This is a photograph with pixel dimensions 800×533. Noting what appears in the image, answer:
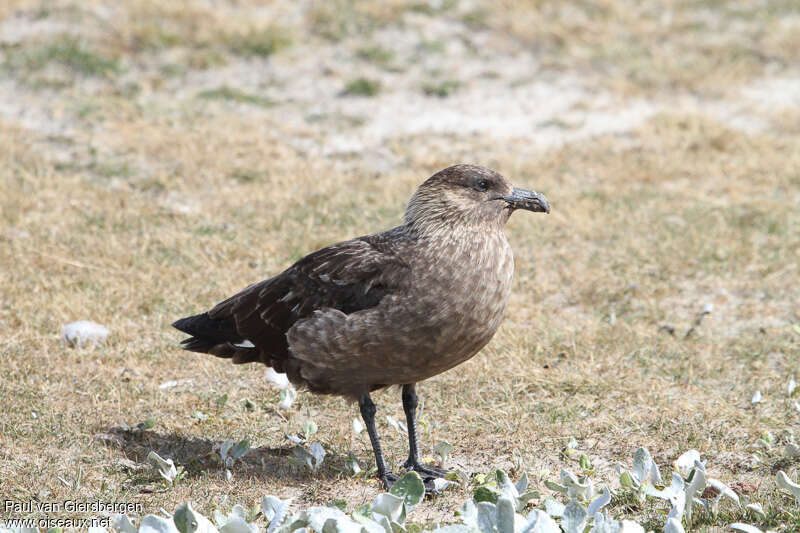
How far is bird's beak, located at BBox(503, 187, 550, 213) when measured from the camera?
431 cm

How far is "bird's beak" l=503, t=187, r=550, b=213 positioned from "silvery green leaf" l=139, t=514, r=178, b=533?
2023 mm

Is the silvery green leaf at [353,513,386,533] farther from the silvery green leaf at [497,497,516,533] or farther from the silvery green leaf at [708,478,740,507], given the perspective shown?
the silvery green leaf at [708,478,740,507]

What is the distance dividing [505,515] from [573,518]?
28 cm

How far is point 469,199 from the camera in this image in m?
4.29

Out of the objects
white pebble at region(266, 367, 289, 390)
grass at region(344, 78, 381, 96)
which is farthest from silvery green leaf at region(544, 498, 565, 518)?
grass at region(344, 78, 381, 96)

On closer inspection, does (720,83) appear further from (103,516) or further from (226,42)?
(103,516)

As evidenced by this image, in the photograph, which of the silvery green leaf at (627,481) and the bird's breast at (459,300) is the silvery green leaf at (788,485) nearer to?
the silvery green leaf at (627,481)

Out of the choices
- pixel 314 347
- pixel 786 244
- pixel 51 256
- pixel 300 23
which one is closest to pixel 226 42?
pixel 300 23

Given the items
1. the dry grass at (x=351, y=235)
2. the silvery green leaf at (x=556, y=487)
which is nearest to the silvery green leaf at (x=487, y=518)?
the silvery green leaf at (x=556, y=487)

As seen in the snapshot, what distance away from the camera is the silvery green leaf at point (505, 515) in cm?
323

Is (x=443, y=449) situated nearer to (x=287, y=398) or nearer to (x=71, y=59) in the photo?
(x=287, y=398)

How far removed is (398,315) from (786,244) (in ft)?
13.4

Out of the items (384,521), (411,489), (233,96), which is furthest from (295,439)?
(233,96)

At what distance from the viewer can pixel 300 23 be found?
1073cm
